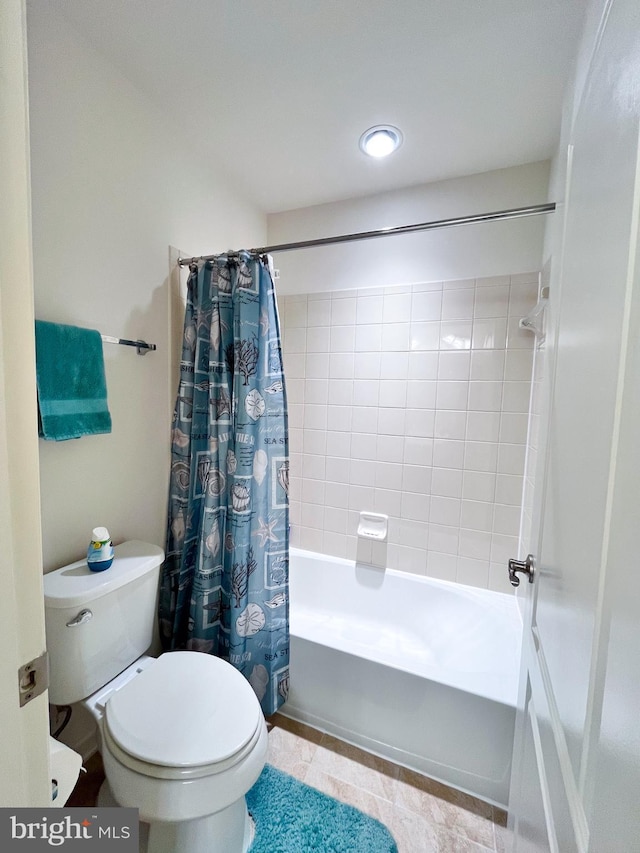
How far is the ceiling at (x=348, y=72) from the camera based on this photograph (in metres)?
1.08

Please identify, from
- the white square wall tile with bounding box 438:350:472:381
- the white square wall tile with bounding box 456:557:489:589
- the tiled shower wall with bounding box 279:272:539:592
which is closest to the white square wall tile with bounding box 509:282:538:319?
the tiled shower wall with bounding box 279:272:539:592

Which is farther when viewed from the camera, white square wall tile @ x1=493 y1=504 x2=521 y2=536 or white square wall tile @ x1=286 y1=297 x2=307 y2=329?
white square wall tile @ x1=286 y1=297 x2=307 y2=329

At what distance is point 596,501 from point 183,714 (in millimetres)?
1122

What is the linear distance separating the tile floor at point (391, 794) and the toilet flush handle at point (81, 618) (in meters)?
0.69

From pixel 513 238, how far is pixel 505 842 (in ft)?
7.46

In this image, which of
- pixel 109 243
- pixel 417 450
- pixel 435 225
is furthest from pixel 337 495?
pixel 109 243

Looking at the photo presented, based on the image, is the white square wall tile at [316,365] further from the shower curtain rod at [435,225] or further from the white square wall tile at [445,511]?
the white square wall tile at [445,511]

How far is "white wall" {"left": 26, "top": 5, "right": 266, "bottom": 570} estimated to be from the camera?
1.12 meters

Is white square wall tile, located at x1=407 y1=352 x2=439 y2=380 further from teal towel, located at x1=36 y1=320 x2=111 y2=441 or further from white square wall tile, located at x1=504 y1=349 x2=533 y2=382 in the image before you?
teal towel, located at x1=36 y1=320 x2=111 y2=441

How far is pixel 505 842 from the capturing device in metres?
1.10

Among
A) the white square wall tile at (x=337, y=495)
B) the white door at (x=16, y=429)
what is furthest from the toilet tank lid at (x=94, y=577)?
the white square wall tile at (x=337, y=495)

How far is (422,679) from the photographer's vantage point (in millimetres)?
1310

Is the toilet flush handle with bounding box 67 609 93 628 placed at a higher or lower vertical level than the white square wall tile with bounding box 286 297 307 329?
lower

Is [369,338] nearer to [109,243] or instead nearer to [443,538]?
[443,538]
